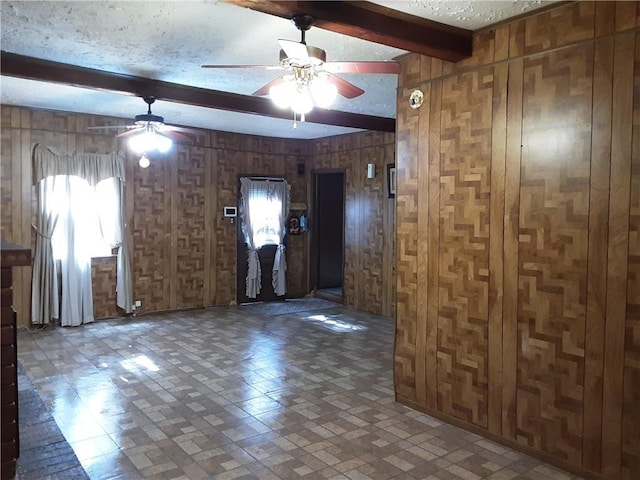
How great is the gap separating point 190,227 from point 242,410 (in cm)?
416

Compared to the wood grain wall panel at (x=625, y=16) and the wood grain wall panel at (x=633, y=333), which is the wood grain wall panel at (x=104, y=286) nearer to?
the wood grain wall panel at (x=633, y=333)

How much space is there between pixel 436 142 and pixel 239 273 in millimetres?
4987

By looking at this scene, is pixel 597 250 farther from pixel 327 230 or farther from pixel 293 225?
pixel 327 230

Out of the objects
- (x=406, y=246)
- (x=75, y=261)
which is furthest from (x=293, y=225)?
(x=406, y=246)

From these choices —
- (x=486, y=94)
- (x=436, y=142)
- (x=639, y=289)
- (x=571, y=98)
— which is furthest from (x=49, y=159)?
(x=639, y=289)

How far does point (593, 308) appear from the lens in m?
2.78

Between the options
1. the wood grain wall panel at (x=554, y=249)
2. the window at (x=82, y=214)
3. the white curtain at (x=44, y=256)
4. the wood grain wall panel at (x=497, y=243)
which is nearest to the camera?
the wood grain wall panel at (x=554, y=249)

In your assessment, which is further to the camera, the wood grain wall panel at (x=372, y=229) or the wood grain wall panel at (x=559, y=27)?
the wood grain wall panel at (x=372, y=229)

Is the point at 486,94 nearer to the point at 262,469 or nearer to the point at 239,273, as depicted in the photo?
the point at 262,469

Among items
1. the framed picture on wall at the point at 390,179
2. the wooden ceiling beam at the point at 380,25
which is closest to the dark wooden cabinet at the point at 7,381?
the wooden ceiling beam at the point at 380,25

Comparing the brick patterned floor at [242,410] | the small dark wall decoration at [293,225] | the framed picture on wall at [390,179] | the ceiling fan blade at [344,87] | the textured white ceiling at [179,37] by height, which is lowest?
the brick patterned floor at [242,410]

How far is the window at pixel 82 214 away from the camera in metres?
6.19

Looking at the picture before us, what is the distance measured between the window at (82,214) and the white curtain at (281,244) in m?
2.59

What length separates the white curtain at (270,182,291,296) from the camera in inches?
322
